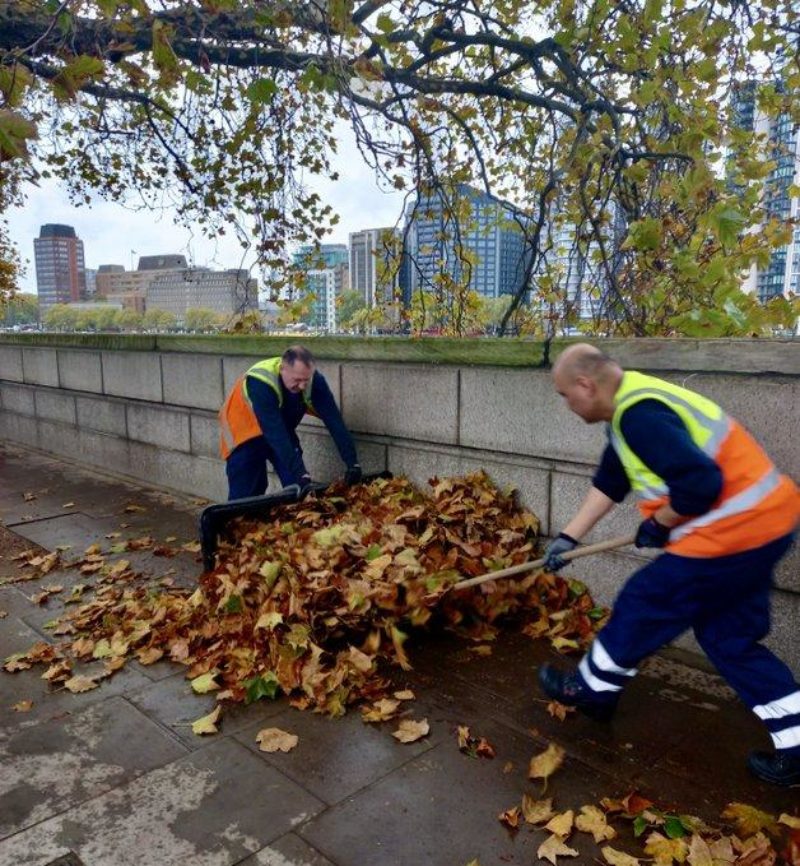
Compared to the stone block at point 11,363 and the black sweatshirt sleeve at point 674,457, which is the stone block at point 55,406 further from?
the black sweatshirt sleeve at point 674,457

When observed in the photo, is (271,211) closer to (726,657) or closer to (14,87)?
(14,87)

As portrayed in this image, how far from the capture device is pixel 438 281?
9.30m

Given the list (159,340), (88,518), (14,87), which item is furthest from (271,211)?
(14,87)

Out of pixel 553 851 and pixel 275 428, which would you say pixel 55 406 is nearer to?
pixel 275 428

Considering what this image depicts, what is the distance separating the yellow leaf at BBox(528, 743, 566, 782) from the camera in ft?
9.07

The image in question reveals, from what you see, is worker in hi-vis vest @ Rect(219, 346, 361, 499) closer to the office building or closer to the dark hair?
the dark hair

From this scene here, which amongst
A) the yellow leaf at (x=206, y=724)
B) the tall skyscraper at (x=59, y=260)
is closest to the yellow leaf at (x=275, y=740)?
the yellow leaf at (x=206, y=724)

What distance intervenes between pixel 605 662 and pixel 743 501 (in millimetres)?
870

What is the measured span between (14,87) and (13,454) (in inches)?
308

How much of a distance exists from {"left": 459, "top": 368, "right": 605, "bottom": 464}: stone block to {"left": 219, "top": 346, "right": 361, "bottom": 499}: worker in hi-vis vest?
101cm

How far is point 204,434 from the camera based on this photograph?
7324mm

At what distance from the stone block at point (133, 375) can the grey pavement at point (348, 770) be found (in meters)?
4.47

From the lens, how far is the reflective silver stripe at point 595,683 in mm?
2949

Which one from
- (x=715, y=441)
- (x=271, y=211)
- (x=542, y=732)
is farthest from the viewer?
(x=271, y=211)
